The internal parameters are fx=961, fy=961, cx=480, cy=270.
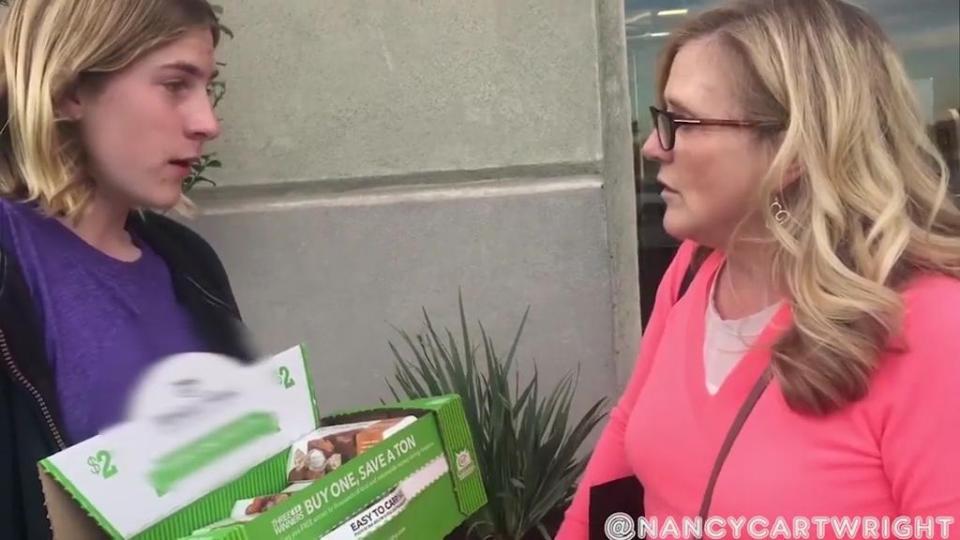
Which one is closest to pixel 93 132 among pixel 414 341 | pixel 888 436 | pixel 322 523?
pixel 322 523

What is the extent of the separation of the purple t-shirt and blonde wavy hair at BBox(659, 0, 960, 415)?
0.96 metres

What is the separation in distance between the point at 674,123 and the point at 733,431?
0.49m

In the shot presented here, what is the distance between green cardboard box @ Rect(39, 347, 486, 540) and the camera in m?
1.17

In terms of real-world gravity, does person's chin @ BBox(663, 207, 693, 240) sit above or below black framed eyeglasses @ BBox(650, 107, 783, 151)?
below

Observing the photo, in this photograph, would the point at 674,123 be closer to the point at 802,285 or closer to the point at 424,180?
the point at 802,285

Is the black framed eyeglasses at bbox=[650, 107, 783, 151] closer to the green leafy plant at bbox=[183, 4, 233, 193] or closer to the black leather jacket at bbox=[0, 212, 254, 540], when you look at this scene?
the black leather jacket at bbox=[0, 212, 254, 540]

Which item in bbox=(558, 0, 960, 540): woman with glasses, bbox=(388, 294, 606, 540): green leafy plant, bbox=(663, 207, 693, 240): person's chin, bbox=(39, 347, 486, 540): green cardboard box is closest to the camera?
bbox=(39, 347, 486, 540): green cardboard box

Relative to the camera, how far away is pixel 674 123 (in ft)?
5.05

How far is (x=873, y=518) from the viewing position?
1.29 m

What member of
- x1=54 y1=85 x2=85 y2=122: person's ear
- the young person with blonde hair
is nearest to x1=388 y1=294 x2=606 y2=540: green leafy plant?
the young person with blonde hair

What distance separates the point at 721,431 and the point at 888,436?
25 cm

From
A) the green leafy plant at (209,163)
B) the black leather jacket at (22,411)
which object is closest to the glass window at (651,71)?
the green leafy plant at (209,163)

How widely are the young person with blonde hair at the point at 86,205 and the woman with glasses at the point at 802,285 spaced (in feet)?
2.61

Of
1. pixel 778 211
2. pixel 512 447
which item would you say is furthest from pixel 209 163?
pixel 778 211
